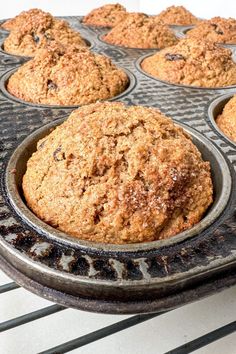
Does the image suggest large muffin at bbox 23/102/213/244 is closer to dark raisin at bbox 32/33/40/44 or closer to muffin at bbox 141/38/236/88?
muffin at bbox 141/38/236/88

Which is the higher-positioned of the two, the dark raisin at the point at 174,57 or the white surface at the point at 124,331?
the dark raisin at the point at 174,57

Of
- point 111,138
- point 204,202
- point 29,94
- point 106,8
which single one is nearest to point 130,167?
point 111,138

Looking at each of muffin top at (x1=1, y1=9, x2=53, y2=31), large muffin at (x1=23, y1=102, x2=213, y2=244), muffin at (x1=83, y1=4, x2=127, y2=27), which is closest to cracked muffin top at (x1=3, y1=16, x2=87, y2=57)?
muffin top at (x1=1, y1=9, x2=53, y2=31)

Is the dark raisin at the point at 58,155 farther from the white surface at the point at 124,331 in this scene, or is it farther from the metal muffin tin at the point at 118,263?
the white surface at the point at 124,331

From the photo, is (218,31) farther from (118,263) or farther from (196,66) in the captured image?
(118,263)

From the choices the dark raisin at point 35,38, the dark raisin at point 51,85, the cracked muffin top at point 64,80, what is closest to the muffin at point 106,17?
the dark raisin at point 35,38

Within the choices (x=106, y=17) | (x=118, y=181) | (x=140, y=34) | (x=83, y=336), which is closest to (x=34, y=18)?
(x=140, y=34)
